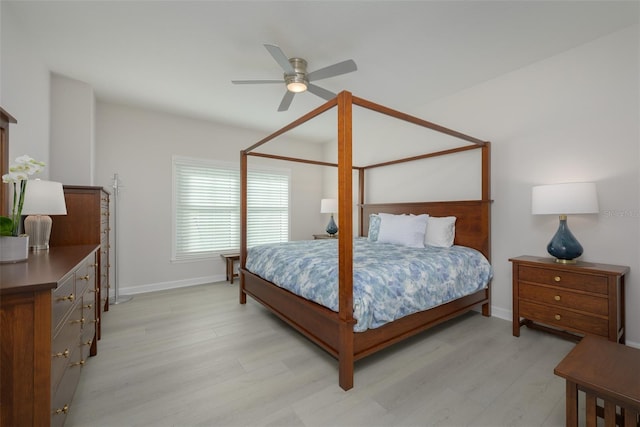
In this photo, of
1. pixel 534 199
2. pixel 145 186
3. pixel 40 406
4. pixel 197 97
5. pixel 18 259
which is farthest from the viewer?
pixel 145 186

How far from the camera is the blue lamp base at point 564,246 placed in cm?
229

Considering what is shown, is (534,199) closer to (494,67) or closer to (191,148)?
(494,67)

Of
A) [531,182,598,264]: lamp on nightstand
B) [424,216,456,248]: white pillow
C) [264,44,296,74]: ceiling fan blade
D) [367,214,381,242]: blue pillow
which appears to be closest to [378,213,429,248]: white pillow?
[424,216,456,248]: white pillow

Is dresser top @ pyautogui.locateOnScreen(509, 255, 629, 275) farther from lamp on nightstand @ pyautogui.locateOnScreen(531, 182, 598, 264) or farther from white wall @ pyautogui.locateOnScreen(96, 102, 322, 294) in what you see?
white wall @ pyautogui.locateOnScreen(96, 102, 322, 294)

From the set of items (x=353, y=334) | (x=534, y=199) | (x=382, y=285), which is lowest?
(x=353, y=334)

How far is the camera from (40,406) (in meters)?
1.04

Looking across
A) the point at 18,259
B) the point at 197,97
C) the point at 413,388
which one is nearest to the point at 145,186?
the point at 197,97

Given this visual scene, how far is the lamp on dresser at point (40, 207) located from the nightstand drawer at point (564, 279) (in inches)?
143

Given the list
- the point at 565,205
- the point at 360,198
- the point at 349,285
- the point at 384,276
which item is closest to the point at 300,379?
the point at 349,285

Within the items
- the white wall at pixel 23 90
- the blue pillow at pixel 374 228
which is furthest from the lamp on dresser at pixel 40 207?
the blue pillow at pixel 374 228

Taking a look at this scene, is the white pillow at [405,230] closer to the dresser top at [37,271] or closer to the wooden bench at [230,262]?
the wooden bench at [230,262]

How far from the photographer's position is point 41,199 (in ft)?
5.53

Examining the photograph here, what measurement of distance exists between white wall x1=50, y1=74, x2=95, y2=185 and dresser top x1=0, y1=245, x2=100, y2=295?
1753 mm

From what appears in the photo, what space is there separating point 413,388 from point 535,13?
9.27ft
